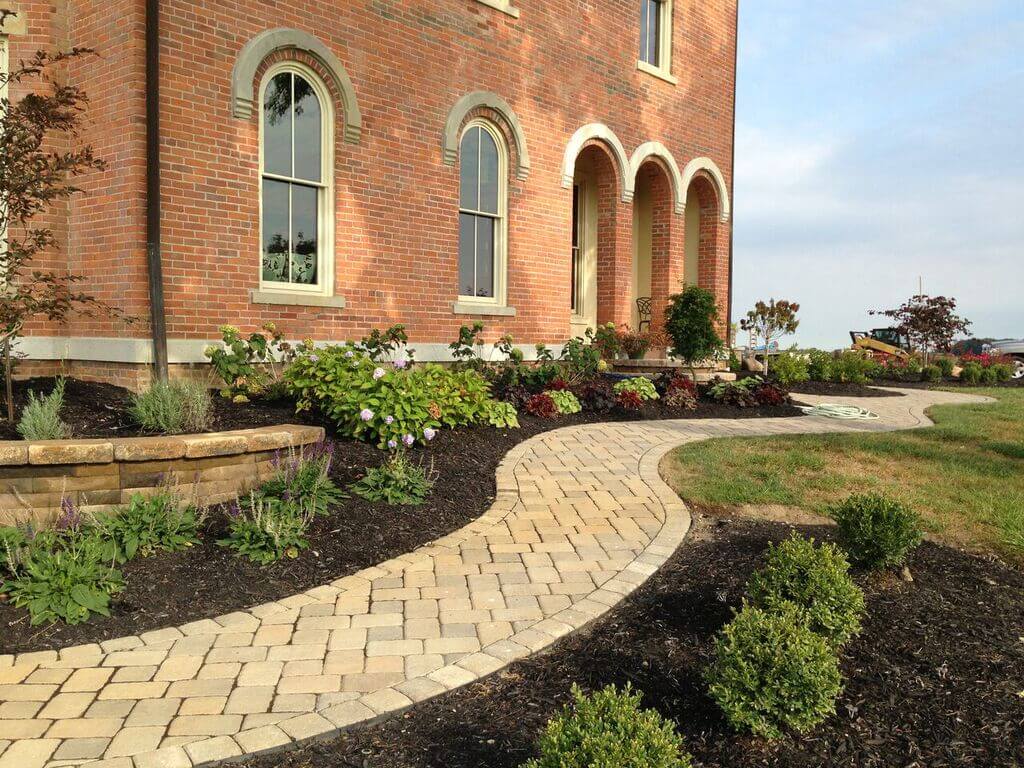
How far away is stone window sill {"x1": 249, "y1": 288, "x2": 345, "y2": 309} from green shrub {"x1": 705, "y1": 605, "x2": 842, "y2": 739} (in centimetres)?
662

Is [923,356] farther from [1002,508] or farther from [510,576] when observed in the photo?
[510,576]

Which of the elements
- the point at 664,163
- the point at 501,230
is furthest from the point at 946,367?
the point at 501,230

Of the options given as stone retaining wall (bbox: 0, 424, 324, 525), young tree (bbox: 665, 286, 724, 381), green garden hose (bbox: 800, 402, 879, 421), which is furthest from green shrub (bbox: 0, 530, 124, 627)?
green garden hose (bbox: 800, 402, 879, 421)

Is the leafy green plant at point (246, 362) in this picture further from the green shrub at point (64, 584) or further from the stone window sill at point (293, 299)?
the green shrub at point (64, 584)

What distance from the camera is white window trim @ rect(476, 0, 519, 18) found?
34.3ft

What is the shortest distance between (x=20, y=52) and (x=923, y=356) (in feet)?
74.7

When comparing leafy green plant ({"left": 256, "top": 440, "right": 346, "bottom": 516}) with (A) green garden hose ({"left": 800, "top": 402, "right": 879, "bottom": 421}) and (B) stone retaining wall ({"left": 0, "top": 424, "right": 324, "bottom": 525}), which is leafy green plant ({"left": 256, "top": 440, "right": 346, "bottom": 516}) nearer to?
(B) stone retaining wall ({"left": 0, "top": 424, "right": 324, "bottom": 525})

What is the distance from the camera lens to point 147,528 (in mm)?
4324

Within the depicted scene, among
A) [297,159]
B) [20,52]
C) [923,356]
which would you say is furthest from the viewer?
[923,356]

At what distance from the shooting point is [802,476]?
6.52 m

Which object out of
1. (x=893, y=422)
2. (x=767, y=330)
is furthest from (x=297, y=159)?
(x=767, y=330)

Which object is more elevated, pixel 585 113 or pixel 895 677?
pixel 585 113

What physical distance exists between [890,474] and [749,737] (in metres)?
4.84

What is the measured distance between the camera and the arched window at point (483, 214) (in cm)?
1059
